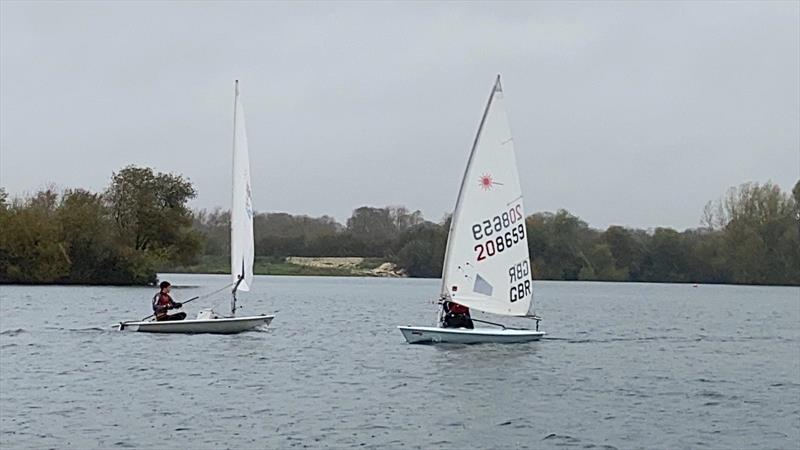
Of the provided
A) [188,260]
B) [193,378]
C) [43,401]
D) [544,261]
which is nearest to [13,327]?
[193,378]

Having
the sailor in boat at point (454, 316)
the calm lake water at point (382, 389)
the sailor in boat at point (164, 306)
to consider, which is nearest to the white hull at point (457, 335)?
the calm lake water at point (382, 389)

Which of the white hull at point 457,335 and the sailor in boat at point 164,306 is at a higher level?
the sailor in boat at point 164,306

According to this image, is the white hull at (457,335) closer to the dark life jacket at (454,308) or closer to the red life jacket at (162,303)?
the dark life jacket at (454,308)

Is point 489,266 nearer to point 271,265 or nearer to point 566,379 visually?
point 566,379

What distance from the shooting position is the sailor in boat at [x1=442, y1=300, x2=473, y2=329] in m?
29.3

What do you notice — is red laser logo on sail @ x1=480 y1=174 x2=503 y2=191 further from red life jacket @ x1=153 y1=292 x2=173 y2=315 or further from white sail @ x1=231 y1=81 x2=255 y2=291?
red life jacket @ x1=153 y1=292 x2=173 y2=315

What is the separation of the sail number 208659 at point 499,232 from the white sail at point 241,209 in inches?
287

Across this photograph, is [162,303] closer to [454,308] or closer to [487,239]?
[454,308]

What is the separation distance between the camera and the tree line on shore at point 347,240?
7606 centimetres

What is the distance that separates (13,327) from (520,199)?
1737cm

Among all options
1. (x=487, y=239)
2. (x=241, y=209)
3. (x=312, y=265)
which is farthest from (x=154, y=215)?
(x=487, y=239)

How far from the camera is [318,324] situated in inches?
1713

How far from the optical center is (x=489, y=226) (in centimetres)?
2978

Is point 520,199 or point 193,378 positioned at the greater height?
point 520,199
